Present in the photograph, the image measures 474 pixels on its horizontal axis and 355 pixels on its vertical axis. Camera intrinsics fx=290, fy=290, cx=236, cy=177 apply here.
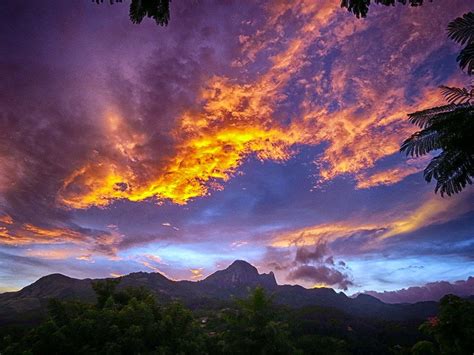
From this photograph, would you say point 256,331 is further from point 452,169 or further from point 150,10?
point 150,10

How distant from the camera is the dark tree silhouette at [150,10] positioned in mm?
3432

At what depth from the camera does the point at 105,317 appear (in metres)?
18.6

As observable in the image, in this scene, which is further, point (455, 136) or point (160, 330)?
point (160, 330)

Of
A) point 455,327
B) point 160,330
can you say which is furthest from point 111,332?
point 455,327

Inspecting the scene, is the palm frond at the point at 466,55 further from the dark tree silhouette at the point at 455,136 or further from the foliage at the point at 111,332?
the foliage at the point at 111,332

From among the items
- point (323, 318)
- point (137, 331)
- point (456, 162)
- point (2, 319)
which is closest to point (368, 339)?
point (323, 318)

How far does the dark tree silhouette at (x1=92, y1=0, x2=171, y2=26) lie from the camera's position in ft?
11.3

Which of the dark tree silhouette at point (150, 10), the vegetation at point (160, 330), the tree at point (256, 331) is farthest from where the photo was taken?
the tree at point (256, 331)

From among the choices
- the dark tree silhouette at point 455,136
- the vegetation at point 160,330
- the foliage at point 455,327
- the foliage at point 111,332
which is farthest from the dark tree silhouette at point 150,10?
the foliage at point 455,327

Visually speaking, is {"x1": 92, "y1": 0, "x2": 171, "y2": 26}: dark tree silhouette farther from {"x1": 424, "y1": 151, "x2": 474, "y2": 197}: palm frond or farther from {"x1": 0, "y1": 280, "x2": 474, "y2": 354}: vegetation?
{"x1": 0, "y1": 280, "x2": 474, "y2": 354}: vegetation

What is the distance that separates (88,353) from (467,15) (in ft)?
69.3

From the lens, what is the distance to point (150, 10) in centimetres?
347

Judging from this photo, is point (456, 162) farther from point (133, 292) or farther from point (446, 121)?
point (133, 292)

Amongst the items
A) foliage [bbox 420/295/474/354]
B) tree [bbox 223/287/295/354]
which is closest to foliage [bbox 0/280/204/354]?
tree [bbox 223/287/295/354]
